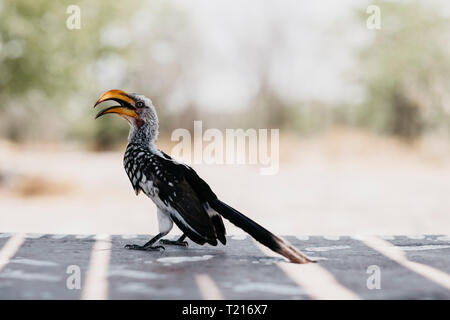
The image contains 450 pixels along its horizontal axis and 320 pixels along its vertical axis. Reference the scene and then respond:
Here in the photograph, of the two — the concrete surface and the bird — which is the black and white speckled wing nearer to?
the bird

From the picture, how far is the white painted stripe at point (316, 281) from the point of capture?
6.38 ft

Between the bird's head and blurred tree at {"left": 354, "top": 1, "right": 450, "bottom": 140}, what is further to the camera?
blurred tree at {"left": 354, "top": 1, "right": 450, "bottom": 140}

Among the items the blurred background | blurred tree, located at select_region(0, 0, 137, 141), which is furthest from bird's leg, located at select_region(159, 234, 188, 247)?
blurred tree, located at select_region(0, 0, 137, 141)

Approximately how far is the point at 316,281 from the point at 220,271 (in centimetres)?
39

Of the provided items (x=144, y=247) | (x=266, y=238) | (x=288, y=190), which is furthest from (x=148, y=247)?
(x=288, y=190)

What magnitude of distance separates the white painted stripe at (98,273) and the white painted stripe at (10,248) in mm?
356

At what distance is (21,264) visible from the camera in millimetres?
2367

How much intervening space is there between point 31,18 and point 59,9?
50 centimetres

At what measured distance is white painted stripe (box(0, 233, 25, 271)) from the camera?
2456mm

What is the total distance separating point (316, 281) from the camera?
2127 mm

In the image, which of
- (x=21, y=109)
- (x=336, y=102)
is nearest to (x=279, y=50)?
(x=336, y=102)

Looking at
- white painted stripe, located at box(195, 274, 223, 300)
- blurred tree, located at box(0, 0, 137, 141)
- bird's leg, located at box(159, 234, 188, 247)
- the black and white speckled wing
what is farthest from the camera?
blurred tree, located at box(0, 0, 137, 141)

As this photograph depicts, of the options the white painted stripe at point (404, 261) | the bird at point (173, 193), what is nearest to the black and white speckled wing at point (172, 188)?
the bird at point (173, 193)

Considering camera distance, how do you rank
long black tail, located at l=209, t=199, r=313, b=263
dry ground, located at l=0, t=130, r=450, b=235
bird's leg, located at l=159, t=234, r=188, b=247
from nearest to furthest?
long black tail, located at l=209, t=199, r=313, b=263 → bird's leg, located at l=159, t=234, r=188, b=247 → dry ground, located at l=0, t=130, r=450, b=235
